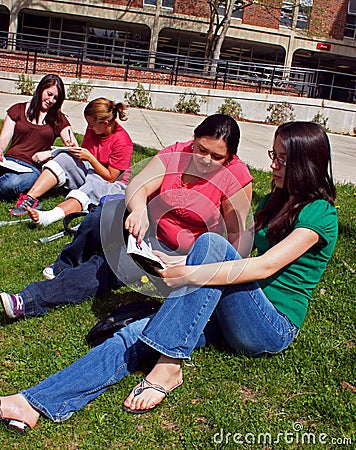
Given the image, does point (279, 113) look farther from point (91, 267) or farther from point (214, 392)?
point (214, 392)

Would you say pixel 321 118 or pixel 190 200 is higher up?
pixel 321 118

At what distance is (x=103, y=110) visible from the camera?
5.23m

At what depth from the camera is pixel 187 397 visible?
2939 millimetres

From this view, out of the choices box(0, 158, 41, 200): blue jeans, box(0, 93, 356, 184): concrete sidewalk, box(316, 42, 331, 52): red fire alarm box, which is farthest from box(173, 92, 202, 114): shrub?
box(316, 42, 331, 52): red fire alarm box

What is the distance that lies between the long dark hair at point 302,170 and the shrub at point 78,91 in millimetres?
14718

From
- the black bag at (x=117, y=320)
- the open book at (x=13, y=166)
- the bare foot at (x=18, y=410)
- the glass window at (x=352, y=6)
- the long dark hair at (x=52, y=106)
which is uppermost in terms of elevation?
the glass window at (x=352, y=6)

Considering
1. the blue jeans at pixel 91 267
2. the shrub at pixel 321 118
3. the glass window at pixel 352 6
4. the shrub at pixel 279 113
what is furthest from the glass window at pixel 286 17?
the blue jeans at pixel 91 267

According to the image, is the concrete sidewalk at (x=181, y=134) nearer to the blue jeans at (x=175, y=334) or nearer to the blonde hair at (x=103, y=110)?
the blonde hair at (x=103, y=110)

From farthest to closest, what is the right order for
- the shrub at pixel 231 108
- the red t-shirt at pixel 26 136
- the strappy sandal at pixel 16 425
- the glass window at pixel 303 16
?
the glass window at pixel 303 16, the shrub at pixel 231 108, the red t-shirt at pixel 26 136, the strappy sandal at pixel 16 425

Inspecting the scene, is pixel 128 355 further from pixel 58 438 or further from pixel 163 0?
pixel 163 0

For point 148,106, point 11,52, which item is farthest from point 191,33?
point 148,106

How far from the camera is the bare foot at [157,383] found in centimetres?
278

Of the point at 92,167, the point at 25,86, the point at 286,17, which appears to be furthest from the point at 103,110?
the point at 286,17

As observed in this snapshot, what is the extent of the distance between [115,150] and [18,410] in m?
3.15
